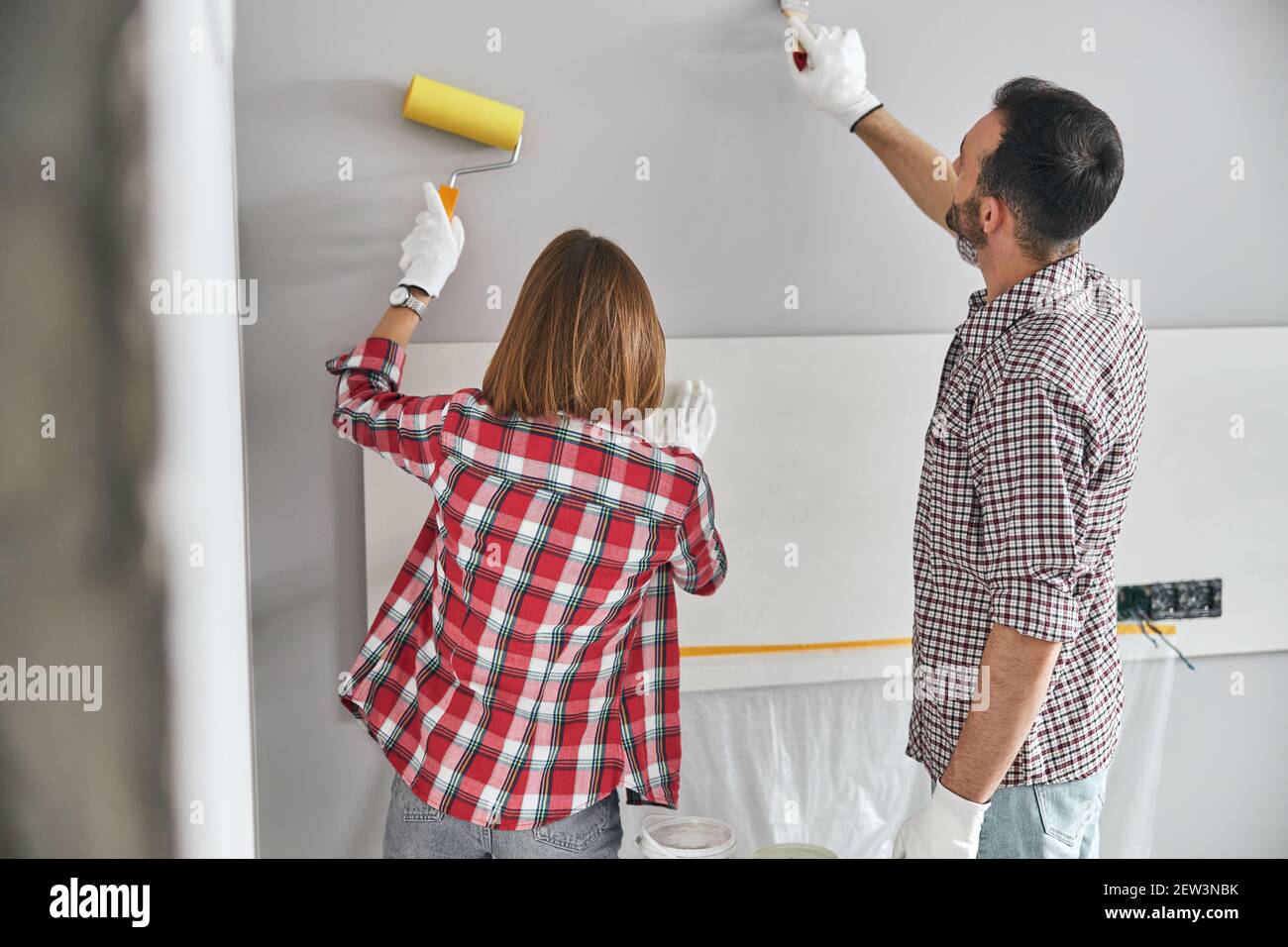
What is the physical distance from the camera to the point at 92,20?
47 centimetres

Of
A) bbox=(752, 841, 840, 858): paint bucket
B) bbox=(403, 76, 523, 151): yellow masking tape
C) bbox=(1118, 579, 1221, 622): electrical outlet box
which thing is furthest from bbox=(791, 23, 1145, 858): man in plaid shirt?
bbox=(403, 76, 523, 151): yellow masking tape

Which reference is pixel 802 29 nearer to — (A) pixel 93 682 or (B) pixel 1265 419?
(B) pixel 1265 419

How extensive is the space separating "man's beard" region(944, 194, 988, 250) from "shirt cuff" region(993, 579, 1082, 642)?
0.42m

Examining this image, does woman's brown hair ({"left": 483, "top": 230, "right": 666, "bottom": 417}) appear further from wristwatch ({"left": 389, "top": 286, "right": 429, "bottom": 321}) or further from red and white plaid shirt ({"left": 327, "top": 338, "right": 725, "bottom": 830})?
wristwatch ({"left": 389, "top": 286, "right": 429, "bottom": 321})

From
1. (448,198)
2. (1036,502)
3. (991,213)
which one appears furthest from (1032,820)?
(448,198)

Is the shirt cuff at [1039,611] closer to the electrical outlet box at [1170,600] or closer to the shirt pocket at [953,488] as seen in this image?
the shirt pocket at [953,488]

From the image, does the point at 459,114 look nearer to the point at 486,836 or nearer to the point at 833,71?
the point at 833,71

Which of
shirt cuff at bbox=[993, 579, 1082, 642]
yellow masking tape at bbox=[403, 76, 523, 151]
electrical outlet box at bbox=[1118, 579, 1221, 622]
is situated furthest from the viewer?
electrical outlet box at bbox=[1118, 579, 1221, 622]

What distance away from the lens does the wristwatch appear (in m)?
1.27

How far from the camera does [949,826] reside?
106cm

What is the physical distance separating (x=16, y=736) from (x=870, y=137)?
4.21 ft

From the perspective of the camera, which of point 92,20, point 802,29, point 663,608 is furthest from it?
point 802,29

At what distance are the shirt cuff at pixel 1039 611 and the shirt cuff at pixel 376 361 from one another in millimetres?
781
